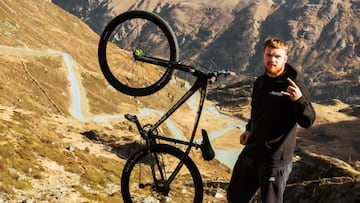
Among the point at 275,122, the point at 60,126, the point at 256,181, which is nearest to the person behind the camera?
the point at 275,122

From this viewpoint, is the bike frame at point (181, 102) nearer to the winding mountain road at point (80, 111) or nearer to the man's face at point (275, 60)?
the man's face at point (275, 60)

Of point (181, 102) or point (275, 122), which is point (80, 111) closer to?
point (181, 102)

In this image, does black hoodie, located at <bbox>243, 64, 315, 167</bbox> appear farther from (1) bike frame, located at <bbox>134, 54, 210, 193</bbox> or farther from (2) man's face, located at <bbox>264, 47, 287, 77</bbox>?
(1) bike frame, located at <bbox>134, 54, 210, 193</bbox>

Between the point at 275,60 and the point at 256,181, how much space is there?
278 centimetres

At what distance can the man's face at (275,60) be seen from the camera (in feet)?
27.3

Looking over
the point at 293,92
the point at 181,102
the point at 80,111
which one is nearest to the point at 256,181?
the point at 293,92

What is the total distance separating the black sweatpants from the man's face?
6.64 feet

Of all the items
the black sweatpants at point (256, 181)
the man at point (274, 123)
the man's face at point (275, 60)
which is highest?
the man's face at point (275, 60)

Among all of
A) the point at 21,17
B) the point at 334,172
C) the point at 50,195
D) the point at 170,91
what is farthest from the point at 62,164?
the point at 170,91

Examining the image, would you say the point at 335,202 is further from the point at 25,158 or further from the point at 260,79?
the point at 25,158

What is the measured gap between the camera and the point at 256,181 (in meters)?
9.12

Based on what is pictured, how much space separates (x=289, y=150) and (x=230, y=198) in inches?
72.0

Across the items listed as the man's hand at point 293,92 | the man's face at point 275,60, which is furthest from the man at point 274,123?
the man's hand at point 293,92

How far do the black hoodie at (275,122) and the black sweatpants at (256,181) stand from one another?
18 centimetres
